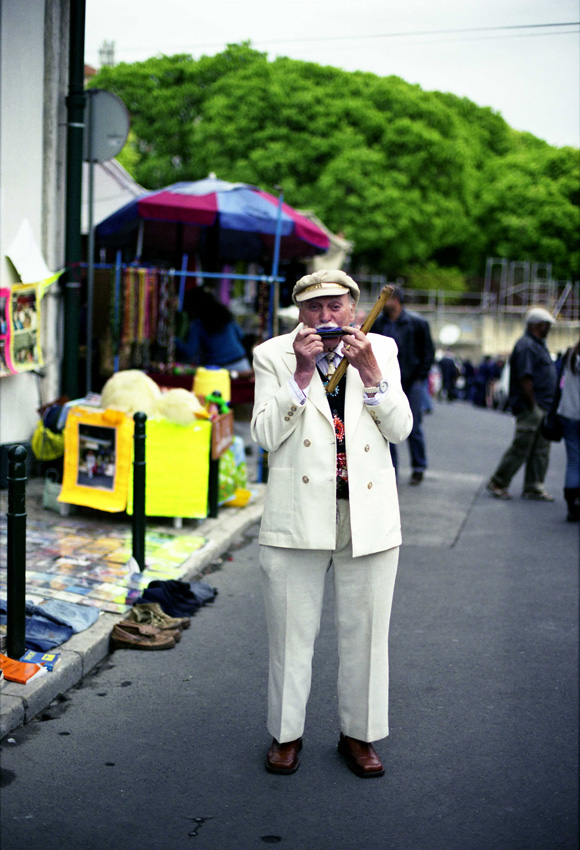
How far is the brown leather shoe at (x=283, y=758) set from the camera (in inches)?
140

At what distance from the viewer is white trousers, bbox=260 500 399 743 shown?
3477 millimetres

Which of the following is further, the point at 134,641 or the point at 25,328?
the point at 25,328

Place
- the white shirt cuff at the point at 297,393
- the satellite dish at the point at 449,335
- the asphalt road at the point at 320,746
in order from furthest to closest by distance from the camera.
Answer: the satellite dish at the point at 449,335, the white shirt cuff at the point at 297,393, the asphalt road at the point at 320,746

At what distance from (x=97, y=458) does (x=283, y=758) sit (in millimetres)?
3919

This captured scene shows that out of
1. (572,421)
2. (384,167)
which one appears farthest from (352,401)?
(384,167)

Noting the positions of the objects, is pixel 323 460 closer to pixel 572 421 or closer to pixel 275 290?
pixel 572 421

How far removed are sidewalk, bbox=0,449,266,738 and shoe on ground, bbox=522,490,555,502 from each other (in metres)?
2.95

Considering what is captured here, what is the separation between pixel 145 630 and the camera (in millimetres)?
4980

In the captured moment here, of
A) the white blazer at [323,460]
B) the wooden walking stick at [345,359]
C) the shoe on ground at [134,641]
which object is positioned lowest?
the shoe on ground at [134,641]

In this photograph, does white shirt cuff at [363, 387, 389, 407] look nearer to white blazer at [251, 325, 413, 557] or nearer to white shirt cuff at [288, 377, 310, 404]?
white blazer at [251, 325, 413, 557]

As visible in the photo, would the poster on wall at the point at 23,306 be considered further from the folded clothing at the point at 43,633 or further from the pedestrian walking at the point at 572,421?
the pedestrian walking at the point at 572,421

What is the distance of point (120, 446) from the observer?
22.7 feet

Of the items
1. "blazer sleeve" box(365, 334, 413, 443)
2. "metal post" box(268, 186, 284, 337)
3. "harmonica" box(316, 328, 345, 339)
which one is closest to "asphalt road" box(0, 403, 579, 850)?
"blazer sleeve" box(365, 334, 413, 443)

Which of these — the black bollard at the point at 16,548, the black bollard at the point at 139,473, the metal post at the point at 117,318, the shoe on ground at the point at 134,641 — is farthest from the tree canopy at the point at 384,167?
the black bollard at the point at 16,548
